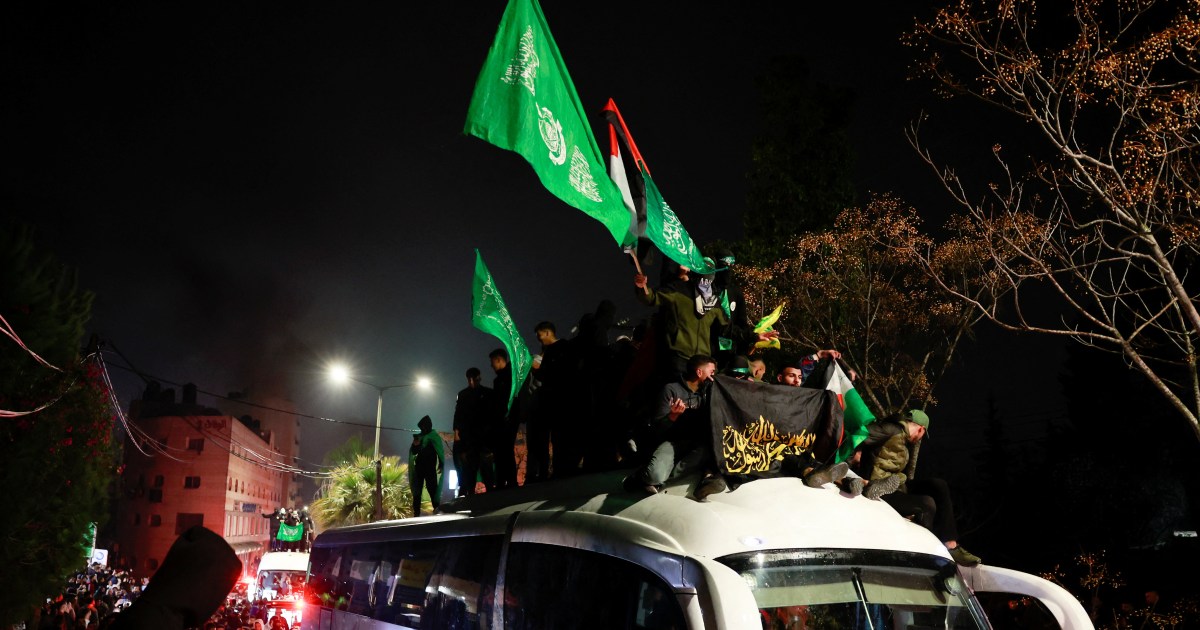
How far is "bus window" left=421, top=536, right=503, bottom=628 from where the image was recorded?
6.22m

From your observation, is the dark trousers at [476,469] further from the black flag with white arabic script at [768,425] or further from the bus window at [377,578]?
the black flag with white arabic script at [768,425]

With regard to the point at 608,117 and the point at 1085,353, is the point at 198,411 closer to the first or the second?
the point at 1085,353

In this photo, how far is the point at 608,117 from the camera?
8609 millimetres

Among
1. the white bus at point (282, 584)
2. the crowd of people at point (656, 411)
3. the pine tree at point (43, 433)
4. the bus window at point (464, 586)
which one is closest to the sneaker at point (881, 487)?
the crowd of people at point (656, 411)

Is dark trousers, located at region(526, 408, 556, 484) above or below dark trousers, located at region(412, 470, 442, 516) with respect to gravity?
above

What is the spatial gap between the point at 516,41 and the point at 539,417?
4278 mm

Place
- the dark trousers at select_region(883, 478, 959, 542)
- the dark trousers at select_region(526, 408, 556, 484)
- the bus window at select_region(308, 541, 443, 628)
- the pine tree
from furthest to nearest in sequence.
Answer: the pine tree
the dark trousers at select_region(526, 408, 556, 484)
the bus window at select_region(308, 541, 443, 628)
the dark trousers at select_region(883, 478, 959, 542)

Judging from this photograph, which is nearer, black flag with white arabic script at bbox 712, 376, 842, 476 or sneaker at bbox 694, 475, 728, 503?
sneaker at bbox 694, 475, 728, 503

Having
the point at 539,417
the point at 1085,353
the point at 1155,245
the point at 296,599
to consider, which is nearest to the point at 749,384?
the point at 539,417

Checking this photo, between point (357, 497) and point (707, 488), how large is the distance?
102ft

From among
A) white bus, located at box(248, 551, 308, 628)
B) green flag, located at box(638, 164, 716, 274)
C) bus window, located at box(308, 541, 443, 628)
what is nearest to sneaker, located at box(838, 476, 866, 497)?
green flag, located at box(638, 164, 716, 274)

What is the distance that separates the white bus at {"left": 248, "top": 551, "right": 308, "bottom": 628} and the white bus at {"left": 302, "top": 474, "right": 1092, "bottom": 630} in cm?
1465

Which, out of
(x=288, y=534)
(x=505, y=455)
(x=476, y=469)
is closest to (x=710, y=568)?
(x=505, y=455)

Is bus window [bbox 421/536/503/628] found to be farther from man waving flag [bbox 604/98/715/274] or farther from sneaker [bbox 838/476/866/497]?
man waving flag [bbox 604/98/715/274]
